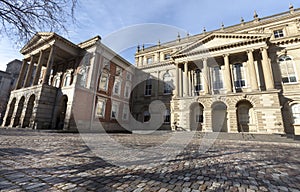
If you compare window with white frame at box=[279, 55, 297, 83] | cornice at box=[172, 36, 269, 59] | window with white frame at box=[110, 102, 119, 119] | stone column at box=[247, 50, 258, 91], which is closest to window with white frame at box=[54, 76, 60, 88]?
window with white frame at box=[110, 102, 119, 119]

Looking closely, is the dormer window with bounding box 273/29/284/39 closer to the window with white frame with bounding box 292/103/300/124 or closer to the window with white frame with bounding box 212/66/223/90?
the window with white frame with bounding box 212/66/223/90

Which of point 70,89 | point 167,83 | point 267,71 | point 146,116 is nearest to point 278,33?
point 267,71

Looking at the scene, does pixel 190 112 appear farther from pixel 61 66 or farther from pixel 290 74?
pixel 61 66

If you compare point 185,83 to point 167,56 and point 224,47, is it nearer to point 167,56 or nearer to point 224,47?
point 224,47

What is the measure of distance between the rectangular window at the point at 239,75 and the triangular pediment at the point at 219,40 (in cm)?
314

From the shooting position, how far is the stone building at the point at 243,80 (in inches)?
632

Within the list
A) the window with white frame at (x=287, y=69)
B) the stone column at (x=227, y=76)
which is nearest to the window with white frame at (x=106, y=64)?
the stone column at (x=227, y=76)

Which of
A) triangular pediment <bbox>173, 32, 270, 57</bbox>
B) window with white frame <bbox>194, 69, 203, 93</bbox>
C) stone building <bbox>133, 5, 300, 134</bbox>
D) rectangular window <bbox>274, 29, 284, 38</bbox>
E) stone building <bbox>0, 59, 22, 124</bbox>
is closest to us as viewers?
stone building <bbox>133, 5, 300, 134</bbox>

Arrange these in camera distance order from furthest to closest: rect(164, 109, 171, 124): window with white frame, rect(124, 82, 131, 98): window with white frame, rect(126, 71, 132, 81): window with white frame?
rect(126, 71, 132, 81): window with white frame
rect(124, 82, 131, 98): window with white frame
rect(164, 109, 171, 124): window with white frame

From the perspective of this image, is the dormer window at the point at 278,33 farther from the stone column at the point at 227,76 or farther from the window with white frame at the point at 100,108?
the window with white frame at the point at 100,108

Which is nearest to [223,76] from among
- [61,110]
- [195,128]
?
[195,128]

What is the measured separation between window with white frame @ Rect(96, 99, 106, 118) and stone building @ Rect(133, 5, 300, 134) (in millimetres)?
9344

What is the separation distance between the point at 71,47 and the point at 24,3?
16.4 metres

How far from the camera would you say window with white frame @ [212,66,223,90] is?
65.3 ft
